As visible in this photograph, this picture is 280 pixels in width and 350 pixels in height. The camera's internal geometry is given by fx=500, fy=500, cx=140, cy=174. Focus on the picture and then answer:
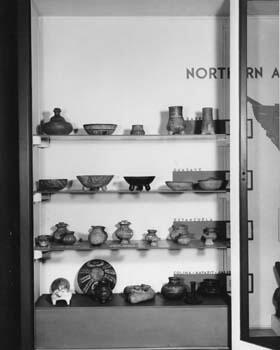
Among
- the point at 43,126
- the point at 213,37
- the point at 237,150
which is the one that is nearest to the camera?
the point at 237,150

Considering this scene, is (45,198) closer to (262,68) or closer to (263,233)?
(263,233)

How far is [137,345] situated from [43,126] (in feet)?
4.88

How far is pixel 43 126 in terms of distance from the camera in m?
3.21

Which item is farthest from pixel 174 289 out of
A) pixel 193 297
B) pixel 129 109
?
pixel 129 109

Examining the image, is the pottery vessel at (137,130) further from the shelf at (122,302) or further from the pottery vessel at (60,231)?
the shelf at (122,302)

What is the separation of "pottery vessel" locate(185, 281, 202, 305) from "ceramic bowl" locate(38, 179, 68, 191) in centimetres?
103

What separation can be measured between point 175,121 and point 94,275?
113 cm

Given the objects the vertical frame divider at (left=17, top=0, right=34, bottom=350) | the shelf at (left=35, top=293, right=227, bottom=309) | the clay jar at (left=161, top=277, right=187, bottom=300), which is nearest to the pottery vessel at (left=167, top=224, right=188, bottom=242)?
the clay jar at (left=161, top=277, right=187, bottom=300)

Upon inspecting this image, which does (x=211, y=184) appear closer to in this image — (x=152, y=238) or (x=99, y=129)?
(x=152, y=238)

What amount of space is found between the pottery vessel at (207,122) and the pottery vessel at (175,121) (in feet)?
0.45

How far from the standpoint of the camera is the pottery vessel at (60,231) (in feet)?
10.6

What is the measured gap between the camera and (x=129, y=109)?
3.41 m

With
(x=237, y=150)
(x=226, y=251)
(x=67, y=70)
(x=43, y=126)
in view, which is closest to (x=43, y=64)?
(x=67, y=70)

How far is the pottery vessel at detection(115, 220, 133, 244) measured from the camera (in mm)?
3223
